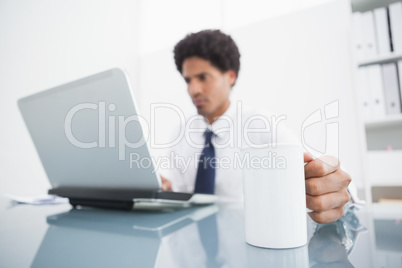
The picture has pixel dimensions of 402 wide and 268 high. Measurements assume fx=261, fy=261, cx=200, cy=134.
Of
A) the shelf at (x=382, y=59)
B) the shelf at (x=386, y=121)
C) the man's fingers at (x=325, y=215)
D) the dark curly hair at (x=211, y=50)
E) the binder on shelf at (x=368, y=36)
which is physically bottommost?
the shelf at (x=386, y=121)

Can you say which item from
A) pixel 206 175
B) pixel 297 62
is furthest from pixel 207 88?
pixel 297 62

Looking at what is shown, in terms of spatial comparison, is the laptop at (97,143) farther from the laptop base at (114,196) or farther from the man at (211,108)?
the man at (211,108)

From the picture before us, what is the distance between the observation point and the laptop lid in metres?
0.54

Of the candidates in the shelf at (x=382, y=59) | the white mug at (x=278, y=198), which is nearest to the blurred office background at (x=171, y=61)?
the shelf at (x=382, y=59)

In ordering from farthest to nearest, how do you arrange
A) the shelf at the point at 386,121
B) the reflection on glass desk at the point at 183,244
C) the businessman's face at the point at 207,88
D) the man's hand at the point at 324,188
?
the businessman's face at the point at 207,88 < the shelf at the point at 386,121 < the man's hand at the point at 324,188 < the reflection on glass desk at the point at 183,244

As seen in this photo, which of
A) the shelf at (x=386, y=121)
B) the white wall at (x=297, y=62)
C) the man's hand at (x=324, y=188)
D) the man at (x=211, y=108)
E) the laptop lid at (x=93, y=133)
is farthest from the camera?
the white wall at (x=297, y=62)

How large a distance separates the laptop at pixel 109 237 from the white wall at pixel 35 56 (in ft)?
3.07

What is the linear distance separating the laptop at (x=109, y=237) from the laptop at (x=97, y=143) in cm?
4

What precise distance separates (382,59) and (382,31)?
0.49ft

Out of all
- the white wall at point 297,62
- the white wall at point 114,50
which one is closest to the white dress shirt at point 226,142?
the white wall at point 297,62

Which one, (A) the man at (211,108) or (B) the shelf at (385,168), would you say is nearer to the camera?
(A) the man at (211,108)

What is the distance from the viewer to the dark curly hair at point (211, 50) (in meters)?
1.57

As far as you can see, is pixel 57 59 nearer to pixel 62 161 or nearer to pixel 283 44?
pixel 62 161

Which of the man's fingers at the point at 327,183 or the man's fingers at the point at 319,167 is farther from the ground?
the man's fingers at the point at 319,167
